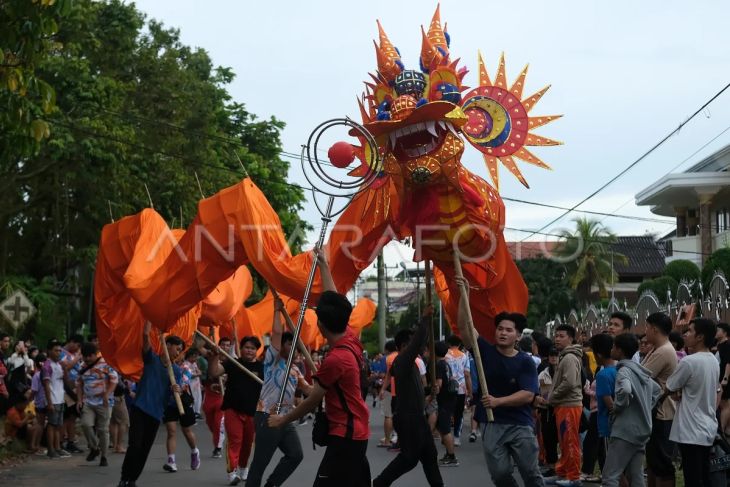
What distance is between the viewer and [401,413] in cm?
1023

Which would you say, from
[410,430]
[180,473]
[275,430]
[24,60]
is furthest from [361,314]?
[24,60]

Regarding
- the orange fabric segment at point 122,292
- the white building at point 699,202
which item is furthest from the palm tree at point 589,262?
the orange fabric segment at point 122,292

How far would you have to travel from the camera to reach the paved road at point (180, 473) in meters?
13.1

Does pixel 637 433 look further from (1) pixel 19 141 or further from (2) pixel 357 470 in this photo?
(1) pixel 19 141

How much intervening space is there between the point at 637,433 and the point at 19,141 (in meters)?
→ 6.18

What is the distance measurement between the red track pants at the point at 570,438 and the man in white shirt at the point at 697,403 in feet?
11.1

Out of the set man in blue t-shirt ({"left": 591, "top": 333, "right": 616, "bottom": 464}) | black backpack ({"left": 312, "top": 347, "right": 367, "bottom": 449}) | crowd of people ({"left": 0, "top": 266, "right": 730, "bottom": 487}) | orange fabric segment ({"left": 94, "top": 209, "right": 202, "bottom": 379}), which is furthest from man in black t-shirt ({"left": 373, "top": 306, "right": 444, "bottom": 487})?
orange fabric segment ({"left": 94, "top": 209, "right": 202, "bottom": 379})

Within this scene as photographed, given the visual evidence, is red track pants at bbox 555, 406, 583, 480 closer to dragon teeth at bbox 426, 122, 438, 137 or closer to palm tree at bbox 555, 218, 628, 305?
dragon teeth at bbox 426, 122, 438, 137

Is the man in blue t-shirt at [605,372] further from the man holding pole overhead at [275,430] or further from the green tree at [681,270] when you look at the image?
the green tree at [681,270]

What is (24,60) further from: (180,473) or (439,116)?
(180,473)

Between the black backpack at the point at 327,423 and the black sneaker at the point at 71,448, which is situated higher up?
the black backpack at the point at 327,423

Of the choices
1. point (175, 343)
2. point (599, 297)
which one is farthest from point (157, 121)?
point (599, 297)

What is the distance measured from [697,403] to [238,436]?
18.8 ft

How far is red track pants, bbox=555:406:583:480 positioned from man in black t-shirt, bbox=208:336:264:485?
11.2 ft
